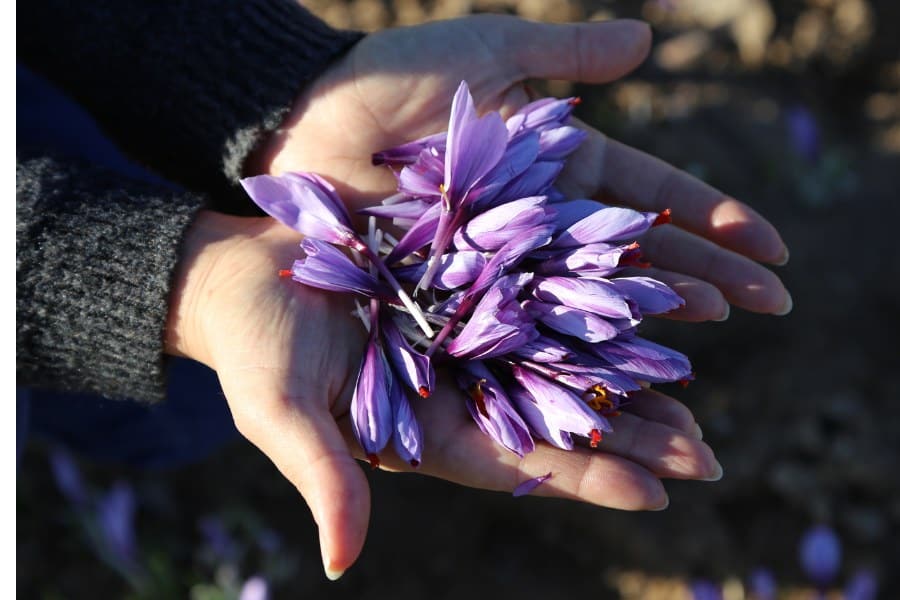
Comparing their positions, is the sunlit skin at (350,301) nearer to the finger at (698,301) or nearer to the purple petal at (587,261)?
the finger at (698,301)

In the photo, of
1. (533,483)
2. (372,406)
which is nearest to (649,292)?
(533,483)

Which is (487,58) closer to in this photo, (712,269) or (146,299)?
(712,269)

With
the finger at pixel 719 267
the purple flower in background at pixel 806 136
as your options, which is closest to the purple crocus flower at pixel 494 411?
the finger at pixel 719 267

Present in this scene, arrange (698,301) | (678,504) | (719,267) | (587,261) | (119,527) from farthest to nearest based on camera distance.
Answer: (678,504)
(119,527)
(719,267)
(698,301)
(587,261)

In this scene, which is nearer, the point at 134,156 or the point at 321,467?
the point at 321,467

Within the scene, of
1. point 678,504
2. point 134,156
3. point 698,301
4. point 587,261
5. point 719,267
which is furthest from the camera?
point 678,504

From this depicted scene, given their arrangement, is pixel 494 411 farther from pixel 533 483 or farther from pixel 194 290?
pixel 194 290
